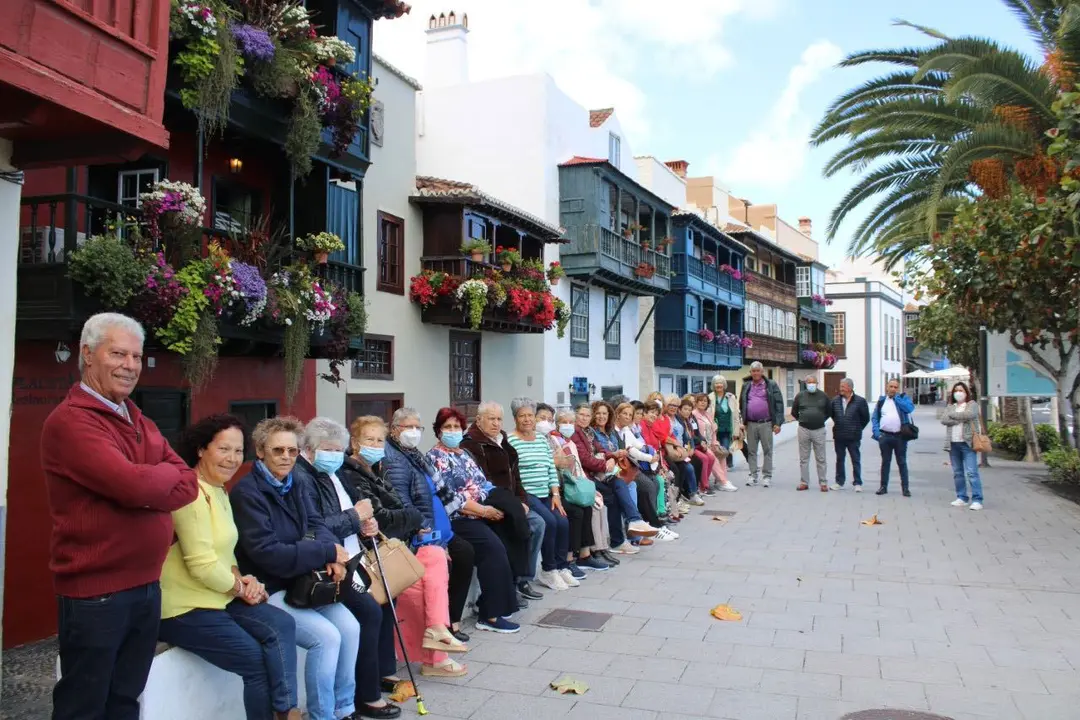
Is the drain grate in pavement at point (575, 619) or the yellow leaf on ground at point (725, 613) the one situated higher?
the yellow leaf on ground at point (725, 613)

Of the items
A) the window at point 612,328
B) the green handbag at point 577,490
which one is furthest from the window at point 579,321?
the green handbag at point 577,490

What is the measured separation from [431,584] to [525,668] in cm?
90

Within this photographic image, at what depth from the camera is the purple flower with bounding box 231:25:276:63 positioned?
9.21 metres

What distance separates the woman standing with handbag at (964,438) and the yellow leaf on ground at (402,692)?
1060 cm

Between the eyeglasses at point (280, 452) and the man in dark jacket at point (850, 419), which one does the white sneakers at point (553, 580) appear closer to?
the eyeglasses at point (280, 452)

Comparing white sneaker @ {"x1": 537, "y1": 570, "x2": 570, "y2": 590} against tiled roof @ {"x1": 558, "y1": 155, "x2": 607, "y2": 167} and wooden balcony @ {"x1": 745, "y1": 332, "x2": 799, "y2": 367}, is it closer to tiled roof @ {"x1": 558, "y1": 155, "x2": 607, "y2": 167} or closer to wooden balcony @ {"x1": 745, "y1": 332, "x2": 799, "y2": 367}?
tiled roof @ {"x1": 558, "y1": 155, "x2": 607, "y2": 167}

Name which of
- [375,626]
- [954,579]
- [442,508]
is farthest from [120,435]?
[954,579]

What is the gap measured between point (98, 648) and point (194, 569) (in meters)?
0.65

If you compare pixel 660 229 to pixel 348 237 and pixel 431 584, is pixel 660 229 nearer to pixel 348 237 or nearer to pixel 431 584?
pixel 348 237

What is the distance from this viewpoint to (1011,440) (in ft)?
79.0

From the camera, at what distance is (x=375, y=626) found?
5.51m

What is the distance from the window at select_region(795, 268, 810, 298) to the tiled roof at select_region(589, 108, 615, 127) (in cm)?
2582

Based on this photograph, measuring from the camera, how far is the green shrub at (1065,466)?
16389 millimetres

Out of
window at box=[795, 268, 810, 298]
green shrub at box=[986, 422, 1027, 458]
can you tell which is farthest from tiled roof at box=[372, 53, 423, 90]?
window at box=[795, 268, 810, 298]
